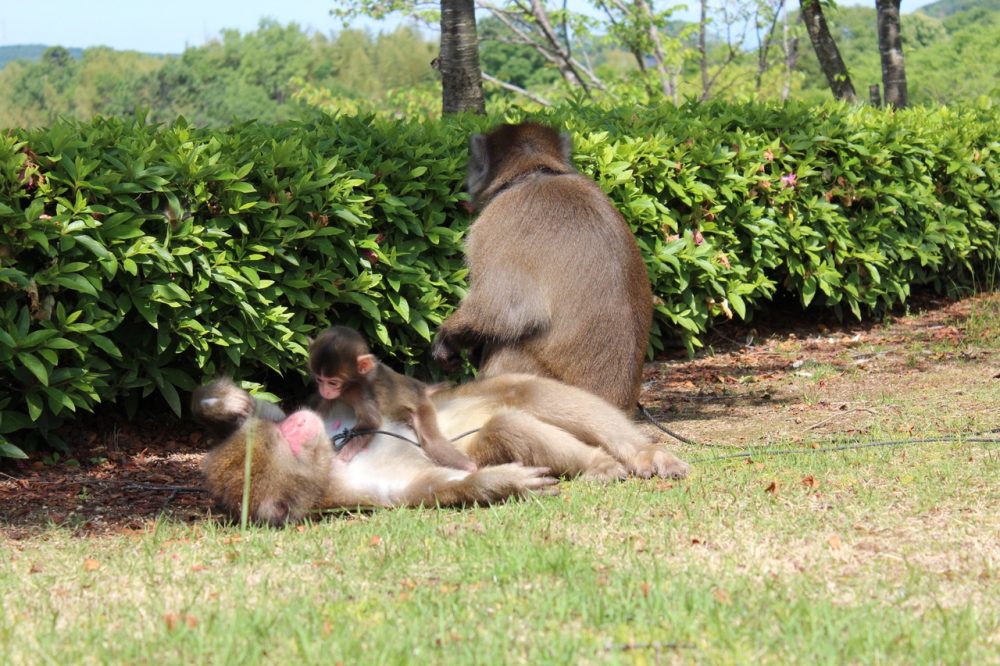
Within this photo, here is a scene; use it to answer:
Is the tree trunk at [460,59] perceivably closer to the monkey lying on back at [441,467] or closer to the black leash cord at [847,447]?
the black leash cord at [847,447]

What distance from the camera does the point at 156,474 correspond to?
7.07m

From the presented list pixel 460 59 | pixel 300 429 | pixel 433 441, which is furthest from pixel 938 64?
pixel 300 429

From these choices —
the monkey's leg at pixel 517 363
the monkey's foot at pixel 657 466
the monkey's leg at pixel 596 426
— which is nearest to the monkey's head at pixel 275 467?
the monkey's leg at pixel 596 426

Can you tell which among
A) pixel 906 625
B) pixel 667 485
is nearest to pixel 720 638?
pixel 906 625

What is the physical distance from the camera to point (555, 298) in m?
6.44

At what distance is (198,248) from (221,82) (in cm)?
8363

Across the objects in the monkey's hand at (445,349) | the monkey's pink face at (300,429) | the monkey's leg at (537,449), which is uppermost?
the monkey's hand at (445,349)

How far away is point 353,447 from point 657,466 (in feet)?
4.88

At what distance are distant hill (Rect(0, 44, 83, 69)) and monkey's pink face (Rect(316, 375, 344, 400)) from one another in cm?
9295

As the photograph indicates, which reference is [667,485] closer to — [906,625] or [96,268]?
[906,625]

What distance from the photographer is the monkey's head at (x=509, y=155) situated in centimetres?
698

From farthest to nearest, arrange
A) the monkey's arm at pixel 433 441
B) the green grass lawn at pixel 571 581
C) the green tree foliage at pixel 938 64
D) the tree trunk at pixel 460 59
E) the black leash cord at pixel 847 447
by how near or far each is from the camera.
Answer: the green tree foliage at pixel 938 64
the tree trunk at pixel 460 59
the black leash cord at pixel 847 447
the monkey's arm at pixel 433 441
the green grass lawn at pixel 571 581

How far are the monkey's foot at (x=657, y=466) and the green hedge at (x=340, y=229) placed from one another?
2.63 meters

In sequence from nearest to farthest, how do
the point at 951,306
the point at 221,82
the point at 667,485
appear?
the point at 667,485 < the point at 951,306 < the point at 221,82
